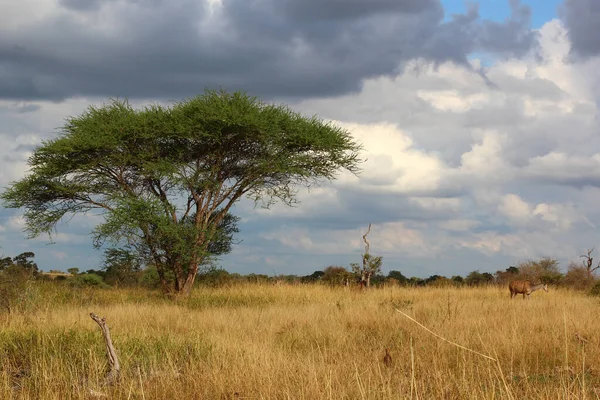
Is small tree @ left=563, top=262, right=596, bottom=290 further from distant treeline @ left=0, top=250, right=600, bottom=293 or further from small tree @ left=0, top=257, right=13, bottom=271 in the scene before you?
small tree @ left=0, top=257, right=13, bottom=271

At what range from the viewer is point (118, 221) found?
19625mm

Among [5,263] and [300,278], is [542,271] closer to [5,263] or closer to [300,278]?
[300,278]

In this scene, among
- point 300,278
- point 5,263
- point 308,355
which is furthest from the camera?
point 300,278

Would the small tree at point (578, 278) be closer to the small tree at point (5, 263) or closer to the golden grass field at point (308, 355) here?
the golden grass field at point (308, 355)

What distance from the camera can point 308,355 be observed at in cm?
779

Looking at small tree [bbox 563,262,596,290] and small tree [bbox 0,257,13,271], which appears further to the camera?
small tree [bbox 563,262,596,290]

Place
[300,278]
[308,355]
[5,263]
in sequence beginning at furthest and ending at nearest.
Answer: [300,278]
[5,263]
[308,355]

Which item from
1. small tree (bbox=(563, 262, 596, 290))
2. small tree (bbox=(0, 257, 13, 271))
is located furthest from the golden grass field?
small tree (bbox=(563, 262, 596, 290))

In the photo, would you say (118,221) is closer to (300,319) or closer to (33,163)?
(33,163)

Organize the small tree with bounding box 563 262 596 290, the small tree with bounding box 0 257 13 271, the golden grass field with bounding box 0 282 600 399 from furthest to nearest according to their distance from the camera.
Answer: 1. the small tree with bounding box 563 262 596 290
2. the small tree with bounding box 0 257 13 271
3. the golden grass field with bounding box 0 282 600 399

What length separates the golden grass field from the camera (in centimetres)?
612

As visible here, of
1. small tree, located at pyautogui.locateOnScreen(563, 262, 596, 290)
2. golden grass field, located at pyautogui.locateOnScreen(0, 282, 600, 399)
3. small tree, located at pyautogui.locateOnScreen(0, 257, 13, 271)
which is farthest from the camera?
small tree, located at pyautogui.locateOnScreen(563, 262, 596, 290)

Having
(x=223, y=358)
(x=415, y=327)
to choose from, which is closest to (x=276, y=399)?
(x=223, y=358)

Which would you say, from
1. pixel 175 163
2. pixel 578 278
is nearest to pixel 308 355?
pixel 175 163
